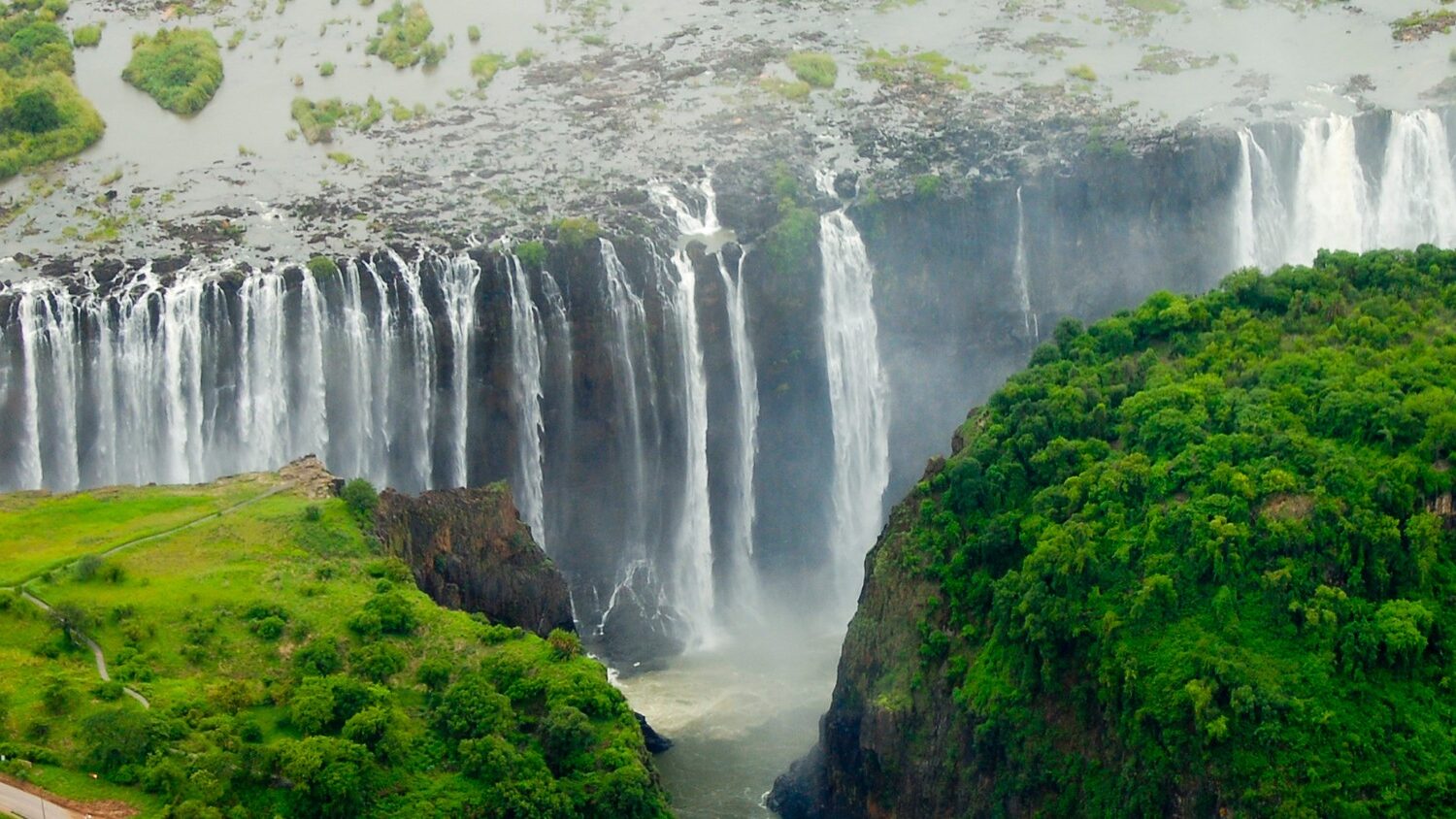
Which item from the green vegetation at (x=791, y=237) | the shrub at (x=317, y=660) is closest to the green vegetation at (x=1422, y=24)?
the green vegetation at (x=791, y=237)

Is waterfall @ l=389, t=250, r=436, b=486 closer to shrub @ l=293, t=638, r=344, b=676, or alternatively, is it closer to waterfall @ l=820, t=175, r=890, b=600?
waterfall @ l=820, t=175, r=890, b=600

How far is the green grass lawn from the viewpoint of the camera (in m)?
74.2

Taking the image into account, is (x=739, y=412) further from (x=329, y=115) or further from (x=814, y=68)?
(x=329, y=115)

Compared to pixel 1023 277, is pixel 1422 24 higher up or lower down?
higher up

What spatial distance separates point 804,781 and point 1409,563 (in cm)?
1778

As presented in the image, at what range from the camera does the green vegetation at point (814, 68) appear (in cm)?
10431

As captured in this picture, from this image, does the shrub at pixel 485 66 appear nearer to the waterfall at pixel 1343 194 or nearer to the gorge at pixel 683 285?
the gorge at pixel 683 285

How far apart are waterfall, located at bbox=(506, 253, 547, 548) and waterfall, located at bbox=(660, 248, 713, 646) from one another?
15.1 ft

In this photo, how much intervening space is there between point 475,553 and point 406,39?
1508 inches

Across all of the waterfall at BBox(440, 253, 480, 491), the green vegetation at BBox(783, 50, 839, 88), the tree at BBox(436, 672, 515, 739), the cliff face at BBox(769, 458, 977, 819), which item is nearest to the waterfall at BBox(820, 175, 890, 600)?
the waterfall at BBox(440, 253, 480, 491)

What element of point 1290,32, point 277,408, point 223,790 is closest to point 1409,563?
point 223,790

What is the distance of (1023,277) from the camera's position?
9575 centimetres

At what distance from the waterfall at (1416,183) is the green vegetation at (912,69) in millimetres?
16053

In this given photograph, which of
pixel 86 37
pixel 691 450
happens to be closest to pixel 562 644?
pixel 691 450
